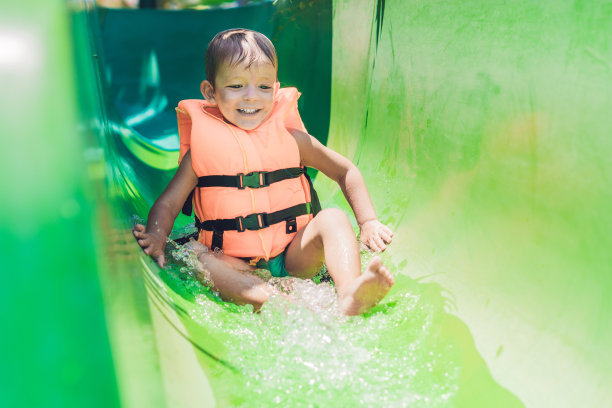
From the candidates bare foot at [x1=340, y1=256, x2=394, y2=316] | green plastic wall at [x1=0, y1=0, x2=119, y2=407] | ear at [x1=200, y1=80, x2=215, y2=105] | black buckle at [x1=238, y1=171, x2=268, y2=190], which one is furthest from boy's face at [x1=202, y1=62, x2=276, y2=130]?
green plastic wall at [x1=0, y1=0, x2=119, y2=407]

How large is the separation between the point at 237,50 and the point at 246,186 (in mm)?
362

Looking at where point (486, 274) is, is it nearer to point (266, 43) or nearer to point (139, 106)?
point (266, 43)

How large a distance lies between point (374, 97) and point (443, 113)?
43cm

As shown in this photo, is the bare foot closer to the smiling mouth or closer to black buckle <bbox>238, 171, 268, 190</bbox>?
black buckle <bbox>238, 171, 268, 190</bbox>

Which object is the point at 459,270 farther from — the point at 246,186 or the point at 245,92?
the point at 245,92

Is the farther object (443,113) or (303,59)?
(303,59)

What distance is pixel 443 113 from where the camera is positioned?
4.57 ft

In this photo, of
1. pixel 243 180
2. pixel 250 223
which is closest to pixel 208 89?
pixel 243 180

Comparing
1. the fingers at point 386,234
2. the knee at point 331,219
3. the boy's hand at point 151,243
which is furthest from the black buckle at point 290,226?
the boy's hand at point 151,243

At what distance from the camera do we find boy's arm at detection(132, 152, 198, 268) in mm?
1234

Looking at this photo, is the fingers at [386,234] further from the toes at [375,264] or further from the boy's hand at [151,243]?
the boy's hand at [151,243]

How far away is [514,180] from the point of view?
1.12 m

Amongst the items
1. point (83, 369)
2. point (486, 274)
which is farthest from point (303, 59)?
point (83, 369)

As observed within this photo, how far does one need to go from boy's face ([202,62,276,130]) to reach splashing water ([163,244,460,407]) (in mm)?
441
